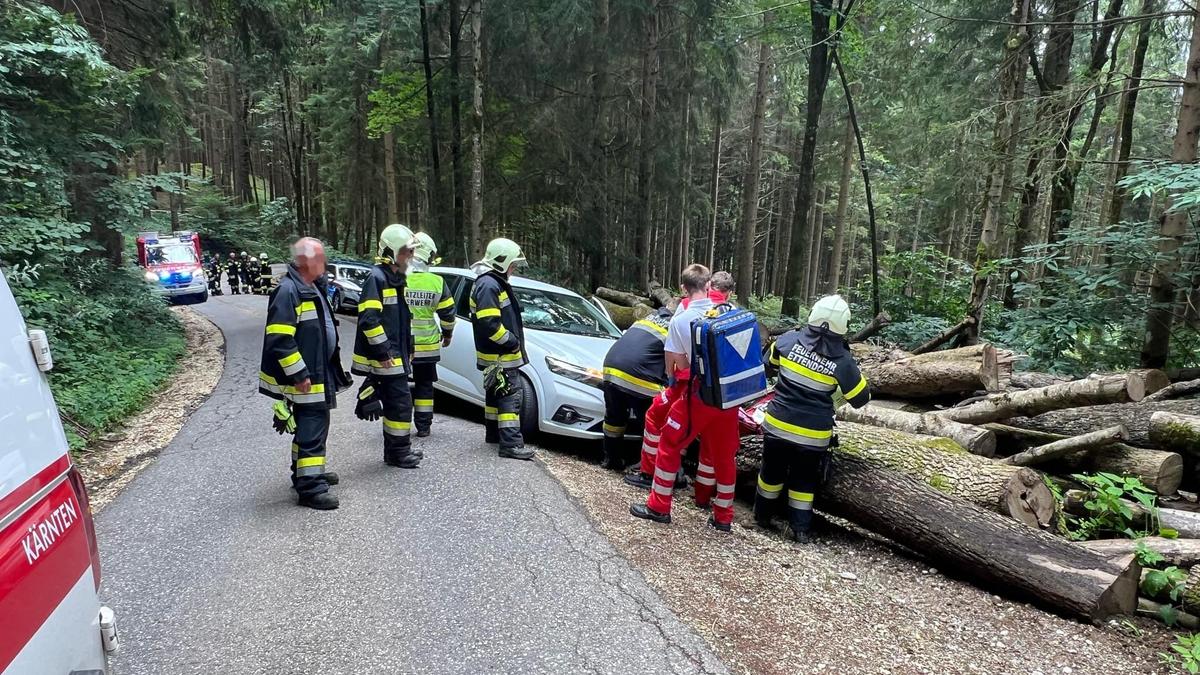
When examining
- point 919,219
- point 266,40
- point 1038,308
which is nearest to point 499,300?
point 1038,308

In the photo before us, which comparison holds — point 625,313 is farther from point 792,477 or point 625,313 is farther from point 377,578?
point 377,578

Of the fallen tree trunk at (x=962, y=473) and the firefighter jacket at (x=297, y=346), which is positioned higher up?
the firefighter jacket at (x=297, y=346)

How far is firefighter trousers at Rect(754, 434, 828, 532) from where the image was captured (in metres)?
5.07

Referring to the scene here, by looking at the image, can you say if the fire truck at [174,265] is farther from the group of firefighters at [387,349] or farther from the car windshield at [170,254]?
the group of firefighters at [387,349]

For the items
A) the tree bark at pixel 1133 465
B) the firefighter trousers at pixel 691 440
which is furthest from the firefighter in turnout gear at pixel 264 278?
the tree bark at pixel 1133 465

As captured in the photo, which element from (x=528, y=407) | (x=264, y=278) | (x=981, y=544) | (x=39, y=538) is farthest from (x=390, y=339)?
(x=264, y=278)

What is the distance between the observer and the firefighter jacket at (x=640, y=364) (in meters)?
5.84

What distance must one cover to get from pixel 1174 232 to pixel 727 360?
284 inches

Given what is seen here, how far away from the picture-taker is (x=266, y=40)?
13.1 metres

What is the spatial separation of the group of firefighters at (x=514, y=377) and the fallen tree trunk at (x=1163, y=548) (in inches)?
74.8

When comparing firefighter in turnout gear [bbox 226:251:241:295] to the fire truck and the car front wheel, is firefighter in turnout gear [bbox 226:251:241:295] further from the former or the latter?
the car front wheel

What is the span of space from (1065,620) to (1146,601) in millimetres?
821

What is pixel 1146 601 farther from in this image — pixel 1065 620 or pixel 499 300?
pixel 499 300

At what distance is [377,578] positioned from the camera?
149 inches
